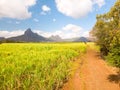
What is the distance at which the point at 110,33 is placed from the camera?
18312mm

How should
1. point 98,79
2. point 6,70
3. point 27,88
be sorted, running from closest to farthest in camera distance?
point 27,88 → point 6,70 → point 98,79

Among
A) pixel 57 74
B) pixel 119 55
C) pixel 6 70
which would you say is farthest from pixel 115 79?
pixel 6 70

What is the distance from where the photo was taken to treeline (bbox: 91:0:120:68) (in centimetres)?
1594

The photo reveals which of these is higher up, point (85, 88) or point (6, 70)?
point (6, 70)

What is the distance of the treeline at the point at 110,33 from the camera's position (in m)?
15.9

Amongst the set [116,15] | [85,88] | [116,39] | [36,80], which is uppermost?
[116,15]

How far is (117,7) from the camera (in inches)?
870

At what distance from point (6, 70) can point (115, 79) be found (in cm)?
973

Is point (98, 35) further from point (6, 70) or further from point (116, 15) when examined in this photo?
point (6, 70)

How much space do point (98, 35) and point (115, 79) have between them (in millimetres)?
20054

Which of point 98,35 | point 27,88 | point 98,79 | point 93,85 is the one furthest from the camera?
point 98,35

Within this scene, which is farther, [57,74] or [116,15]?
[116,15]

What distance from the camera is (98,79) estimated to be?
1761 centimetres

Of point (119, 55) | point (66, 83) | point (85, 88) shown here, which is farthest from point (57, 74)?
point (119, 55)
